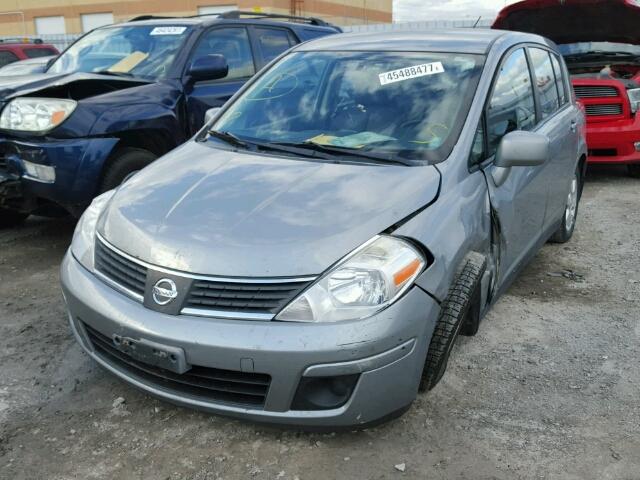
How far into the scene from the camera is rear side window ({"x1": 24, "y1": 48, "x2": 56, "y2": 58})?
13562 mm

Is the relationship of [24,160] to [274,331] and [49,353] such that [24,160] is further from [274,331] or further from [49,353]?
[274,331]

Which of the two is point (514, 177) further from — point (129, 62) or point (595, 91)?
point (595, 91)

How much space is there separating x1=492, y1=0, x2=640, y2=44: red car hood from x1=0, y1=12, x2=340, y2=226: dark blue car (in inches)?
105

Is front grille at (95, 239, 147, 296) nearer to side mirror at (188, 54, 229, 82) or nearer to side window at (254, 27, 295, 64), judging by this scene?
side mirror at (188, 54, 229, 82)

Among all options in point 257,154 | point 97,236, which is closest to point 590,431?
point 257,154

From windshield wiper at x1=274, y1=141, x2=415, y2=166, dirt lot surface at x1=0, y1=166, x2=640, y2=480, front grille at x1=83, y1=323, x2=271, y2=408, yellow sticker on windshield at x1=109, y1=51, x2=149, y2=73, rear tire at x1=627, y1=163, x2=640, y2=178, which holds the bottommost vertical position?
rear tire at x1=627, y1=163, x2=640, y2=178

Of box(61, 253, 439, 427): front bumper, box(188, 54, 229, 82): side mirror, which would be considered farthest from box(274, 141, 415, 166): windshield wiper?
box(188, 54, 229, 82): side mirror

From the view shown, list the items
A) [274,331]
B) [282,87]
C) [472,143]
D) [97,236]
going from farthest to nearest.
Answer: [282,87]
[472,143]
[97,236]
[274,331]

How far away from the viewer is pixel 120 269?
2.58 m

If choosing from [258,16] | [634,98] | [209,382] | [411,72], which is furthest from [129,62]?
[634,98]

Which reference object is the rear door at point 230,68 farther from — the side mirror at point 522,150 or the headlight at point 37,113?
the side mirror at point 522,150

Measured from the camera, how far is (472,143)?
9.81ft

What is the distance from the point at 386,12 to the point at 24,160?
41034 mm

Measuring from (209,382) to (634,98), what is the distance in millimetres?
6421
